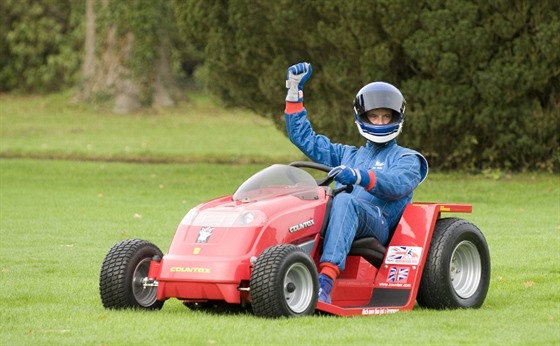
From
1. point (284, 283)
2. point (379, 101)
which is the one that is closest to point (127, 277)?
point (284, 283)

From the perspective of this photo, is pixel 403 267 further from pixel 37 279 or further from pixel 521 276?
pixel 37 279

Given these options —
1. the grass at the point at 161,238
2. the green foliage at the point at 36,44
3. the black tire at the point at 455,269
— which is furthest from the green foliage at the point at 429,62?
the green foliage at the point at 36,44

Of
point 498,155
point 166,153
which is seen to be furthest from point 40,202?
point 166,153

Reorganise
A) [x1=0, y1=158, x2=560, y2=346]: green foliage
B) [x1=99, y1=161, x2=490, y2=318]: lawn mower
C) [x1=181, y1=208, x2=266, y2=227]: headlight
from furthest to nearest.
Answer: [x1=181, y1=208, x2=266, y2=227]: headlight < [x1=99, y1=161, x2=490, y2=318]: lawn mower < [x1=0, y1=158, x2=560, y2=346]: green foliage


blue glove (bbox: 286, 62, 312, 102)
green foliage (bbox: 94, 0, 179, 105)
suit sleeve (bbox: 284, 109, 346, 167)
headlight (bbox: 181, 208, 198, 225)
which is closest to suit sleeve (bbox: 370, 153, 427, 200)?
suit sleeve (bbox: 284, 109, 346, 167)

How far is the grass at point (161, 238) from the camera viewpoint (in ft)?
27.0

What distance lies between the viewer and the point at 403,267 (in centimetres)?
946

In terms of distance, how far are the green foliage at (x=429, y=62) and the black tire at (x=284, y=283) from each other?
11.6 meters

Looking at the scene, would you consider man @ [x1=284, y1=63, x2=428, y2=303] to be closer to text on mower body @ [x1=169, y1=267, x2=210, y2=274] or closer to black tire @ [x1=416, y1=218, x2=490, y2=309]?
black tire @ [x1=416, y1=218, x2=490, y2=309]

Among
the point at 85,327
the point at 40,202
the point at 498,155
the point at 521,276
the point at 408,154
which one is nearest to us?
the point at 85,327

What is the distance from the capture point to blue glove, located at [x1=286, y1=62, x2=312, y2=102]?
33.1 ft

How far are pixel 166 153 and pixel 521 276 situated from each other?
17.7 metres

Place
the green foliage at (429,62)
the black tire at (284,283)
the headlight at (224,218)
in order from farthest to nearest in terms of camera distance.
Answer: the green foliage at (429,62), the headlight at (224,218), the black tire at (284,283)

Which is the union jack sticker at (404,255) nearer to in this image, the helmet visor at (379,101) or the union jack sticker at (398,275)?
the union jack sticker at (398,275)
